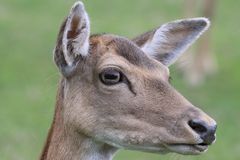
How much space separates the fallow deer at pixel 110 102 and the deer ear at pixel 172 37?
0.42 metres

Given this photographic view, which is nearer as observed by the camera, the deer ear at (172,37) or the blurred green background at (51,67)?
the deer ear at (172,37)

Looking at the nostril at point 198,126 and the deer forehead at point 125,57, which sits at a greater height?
the deer forehead at point 125,57

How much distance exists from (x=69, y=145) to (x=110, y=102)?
1.35ft


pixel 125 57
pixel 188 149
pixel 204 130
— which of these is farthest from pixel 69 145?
pixel 204 130

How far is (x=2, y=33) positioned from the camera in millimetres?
19344

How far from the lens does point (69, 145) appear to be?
718 centimetres

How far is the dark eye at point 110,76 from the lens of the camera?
702 centimetres

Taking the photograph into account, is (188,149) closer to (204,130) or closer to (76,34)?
(204,130)

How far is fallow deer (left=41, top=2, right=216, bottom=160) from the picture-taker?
6840mm

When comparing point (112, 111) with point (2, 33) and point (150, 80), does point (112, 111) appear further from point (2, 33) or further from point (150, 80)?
point (2, 33)

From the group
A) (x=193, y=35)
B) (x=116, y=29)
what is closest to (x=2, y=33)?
(x=116, y=29)

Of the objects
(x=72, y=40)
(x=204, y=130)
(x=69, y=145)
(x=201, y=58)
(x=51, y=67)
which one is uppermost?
(x=72, y=40)

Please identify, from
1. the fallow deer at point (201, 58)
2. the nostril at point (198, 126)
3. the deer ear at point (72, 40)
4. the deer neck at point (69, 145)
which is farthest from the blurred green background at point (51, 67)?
the nostril at point (198, 126)

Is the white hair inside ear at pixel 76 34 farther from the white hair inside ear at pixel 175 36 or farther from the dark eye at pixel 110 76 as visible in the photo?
the white hair inside ear at pixel 175 36
